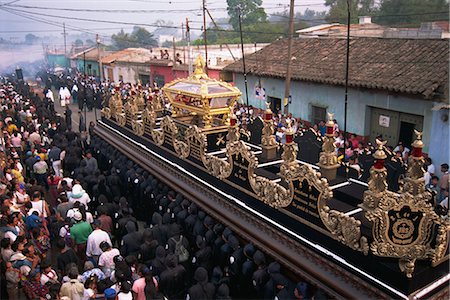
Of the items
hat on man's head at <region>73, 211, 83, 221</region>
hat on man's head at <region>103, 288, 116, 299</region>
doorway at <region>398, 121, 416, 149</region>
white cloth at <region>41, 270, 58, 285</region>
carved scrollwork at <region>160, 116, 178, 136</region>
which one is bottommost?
white cloth at <region>41, 270, 58, 285</region>

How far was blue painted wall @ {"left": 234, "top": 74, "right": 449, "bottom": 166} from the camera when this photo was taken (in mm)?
9547

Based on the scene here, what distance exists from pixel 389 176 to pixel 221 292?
3.47 metres

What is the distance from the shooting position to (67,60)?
188ft

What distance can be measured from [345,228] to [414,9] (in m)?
30.6

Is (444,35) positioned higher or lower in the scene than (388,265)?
higher

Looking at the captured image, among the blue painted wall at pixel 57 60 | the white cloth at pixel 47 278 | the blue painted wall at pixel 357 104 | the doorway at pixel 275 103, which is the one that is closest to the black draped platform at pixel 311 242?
the white cloth at pixel 47 278

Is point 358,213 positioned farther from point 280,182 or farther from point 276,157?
point 276,157

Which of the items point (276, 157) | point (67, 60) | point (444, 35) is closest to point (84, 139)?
point (276, 157)

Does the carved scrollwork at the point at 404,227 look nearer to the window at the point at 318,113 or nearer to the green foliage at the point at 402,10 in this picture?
the window at the point at 318,113

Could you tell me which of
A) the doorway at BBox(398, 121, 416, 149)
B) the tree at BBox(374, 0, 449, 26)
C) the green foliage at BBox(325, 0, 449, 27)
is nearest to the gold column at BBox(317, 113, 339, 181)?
the doorway at BBox(398, 121, 416, 149)

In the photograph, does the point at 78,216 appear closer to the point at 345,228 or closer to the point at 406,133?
the point at 345,228

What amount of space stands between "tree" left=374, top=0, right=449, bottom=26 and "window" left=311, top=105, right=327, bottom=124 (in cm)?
1633

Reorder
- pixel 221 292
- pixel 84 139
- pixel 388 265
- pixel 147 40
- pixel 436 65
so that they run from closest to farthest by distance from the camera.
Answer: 1. pixel 388 265
2. pixel 221 292
3. pixel 436 65
4. pixel 84 139
5. pixel 147 40

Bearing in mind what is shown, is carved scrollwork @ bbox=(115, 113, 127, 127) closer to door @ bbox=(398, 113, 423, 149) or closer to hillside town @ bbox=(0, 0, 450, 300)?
hillside town @ bbox=(0, 0, 450, 300)
